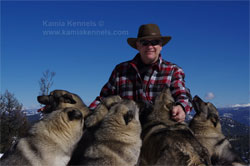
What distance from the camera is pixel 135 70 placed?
29.3ft

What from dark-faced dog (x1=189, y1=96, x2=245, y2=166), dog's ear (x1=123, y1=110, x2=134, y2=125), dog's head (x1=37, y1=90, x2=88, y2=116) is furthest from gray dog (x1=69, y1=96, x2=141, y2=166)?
dark-faced dog (x1=189, y1=96, x2=245, y2=166)

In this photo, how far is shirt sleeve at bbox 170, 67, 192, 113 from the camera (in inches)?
283

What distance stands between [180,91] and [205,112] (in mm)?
1041

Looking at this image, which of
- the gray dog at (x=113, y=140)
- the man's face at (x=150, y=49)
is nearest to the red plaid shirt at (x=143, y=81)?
the man's face at (x=150, y=49)

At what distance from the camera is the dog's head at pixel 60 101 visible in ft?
24.6

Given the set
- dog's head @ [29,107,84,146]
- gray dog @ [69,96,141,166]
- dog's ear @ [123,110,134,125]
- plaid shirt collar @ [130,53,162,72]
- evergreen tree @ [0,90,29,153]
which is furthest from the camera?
evergreen tree @ [0,90,29,153]

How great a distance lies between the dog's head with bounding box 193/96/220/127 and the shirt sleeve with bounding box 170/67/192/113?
254mm

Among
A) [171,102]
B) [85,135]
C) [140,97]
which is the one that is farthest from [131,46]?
[85,135]

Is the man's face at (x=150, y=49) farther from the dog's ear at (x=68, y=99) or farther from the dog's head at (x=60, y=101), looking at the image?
the dog's ear at (x=68, y=99)

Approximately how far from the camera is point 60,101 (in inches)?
297

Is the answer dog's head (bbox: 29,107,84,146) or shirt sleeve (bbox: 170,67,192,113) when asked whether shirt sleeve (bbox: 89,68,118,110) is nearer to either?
shirt sleeve (bbox: 170,67,192,113)

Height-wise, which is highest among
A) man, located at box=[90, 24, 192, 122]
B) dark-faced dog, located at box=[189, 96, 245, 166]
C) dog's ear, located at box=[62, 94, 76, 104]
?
man, located at box=[90, 24, 192, 122]

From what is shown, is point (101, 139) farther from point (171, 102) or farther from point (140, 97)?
point (140, 97)

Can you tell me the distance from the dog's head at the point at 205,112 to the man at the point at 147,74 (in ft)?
2.40
